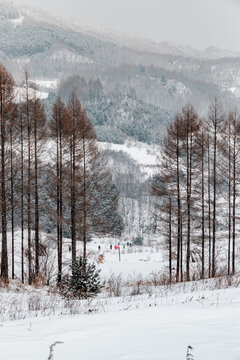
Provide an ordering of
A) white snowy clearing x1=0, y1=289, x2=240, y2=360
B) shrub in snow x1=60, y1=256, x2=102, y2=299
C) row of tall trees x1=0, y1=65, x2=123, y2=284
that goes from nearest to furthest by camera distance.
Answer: white snowy clearing x1=0, y1=289, x2=240, y2=360 < shrub in snow x1=60, y1=256, x2=102, y2=299 < row of tall trees x1=0, y1=65, x2=123, y2=284

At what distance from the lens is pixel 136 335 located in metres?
4.19

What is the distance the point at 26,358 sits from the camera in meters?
3.31

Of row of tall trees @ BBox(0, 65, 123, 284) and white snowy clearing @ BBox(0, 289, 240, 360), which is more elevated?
row of tall trees @ BBox(0, 65, 123, 284)

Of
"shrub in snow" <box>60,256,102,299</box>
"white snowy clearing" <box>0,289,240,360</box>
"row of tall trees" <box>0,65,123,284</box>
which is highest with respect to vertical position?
"row of tall trees" <box>0,65,123,284</box>

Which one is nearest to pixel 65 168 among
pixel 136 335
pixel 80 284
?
pixel 80 284

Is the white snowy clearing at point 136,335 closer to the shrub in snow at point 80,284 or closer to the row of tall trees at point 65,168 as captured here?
the shrub in snow at point 80,284

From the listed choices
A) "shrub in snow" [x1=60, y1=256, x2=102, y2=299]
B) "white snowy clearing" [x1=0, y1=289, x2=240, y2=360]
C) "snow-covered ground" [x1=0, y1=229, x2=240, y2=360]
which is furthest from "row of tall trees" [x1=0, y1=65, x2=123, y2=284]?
"white snowy clearing" [x1=0, y1=289, x2=240, y2=360]

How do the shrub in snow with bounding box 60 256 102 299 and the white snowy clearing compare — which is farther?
the shrub in snow with bounding box 60 256 102 299

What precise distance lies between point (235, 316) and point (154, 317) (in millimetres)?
1320

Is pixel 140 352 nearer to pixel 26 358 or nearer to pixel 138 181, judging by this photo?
pixel 26 358

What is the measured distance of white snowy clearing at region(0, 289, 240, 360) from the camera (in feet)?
10.8

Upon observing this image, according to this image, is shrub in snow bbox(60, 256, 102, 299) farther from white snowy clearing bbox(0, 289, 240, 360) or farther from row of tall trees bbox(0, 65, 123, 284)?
row of tall trees bbox(0, 65, 123, 284)

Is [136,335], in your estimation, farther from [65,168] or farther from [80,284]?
[65,168]

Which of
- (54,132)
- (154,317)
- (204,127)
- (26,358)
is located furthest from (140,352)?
(204,127)
